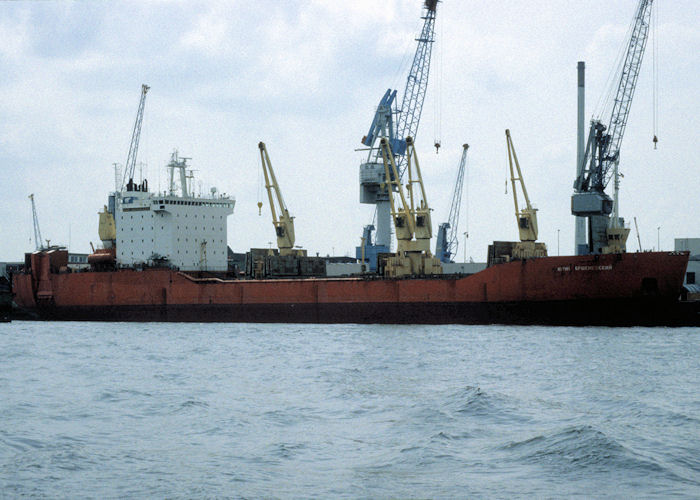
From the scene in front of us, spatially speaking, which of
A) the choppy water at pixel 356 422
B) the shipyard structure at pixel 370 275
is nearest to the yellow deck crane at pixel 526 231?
the shipyard structure at pixel 370 275

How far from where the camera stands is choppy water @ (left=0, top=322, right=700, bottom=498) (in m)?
11.3

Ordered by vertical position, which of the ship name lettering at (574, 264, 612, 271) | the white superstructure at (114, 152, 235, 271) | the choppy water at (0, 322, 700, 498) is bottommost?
the choppy water at (0, 322, 700, 498)

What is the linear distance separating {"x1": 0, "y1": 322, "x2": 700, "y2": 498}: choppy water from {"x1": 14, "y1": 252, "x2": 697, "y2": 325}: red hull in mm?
6509

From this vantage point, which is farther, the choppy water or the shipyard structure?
the shipyard structure

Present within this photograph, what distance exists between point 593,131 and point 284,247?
1990 cm

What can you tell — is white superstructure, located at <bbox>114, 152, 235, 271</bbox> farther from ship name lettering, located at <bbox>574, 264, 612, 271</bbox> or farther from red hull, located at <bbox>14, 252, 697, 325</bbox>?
ship name lettering, located at <bbox>574, 264, 612, 271</bbox>

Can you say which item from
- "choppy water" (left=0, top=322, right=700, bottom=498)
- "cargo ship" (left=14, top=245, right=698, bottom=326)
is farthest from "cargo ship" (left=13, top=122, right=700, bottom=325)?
"choppy water" (left=0, top=322, right=700, bottom=498)

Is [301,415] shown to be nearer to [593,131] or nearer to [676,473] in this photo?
[676,473]

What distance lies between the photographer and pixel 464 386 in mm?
19453

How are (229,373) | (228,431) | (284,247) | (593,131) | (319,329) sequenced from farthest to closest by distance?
1. (284,247)
2. (593,131)
3. (319,329)
4. (229,373)
5. (228,431)

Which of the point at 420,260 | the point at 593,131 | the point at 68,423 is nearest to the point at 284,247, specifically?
the point at 420,260

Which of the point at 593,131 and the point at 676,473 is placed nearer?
the point at 676,473

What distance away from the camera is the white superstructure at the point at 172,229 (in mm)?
49719

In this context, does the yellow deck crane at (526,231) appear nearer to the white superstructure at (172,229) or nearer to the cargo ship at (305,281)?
the cargo ship at (305,281)
